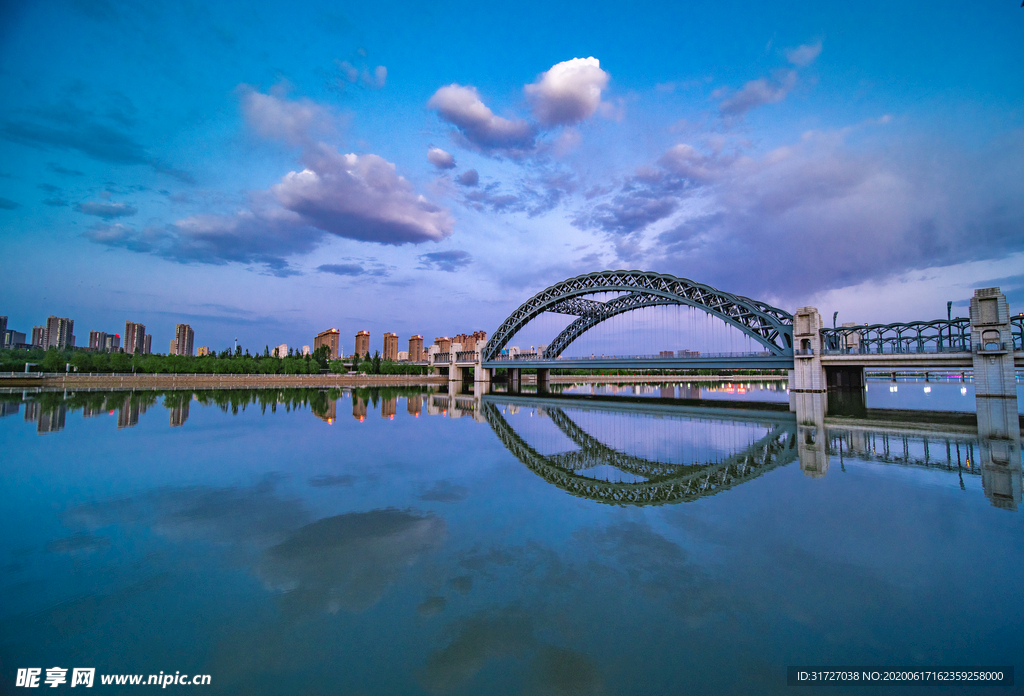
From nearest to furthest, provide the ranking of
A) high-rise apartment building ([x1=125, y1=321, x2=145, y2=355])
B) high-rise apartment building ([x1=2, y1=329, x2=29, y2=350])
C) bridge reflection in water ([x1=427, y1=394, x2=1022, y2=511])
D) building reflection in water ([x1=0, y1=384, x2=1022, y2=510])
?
bridge reflection in water ([x1=427, y1=394, x2=1022, y2=511])
building reflection in water ([x1=0, y1=384, x2=1022, y2=510])
high-rise apartment building ([x1=2, y1=329, x2=29, y2=350])
high-rise apartment building ([x1=125, y1=321, x2=145, y2=355])

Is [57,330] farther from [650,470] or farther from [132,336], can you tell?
[650,470]

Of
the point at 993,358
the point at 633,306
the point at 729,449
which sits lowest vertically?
the point at 729,449

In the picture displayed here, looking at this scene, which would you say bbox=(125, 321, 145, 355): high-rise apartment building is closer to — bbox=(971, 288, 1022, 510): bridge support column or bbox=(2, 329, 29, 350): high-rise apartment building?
bbox=(2, 329, 29, 350): high-rise apartment building

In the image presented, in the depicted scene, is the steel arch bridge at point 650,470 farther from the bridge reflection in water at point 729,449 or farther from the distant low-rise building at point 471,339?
the distant low-rise building at point 471,339

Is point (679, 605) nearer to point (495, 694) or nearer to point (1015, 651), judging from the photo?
point (495, 694)

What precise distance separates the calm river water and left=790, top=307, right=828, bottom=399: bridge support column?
95.0 ft

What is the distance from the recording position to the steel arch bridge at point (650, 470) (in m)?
12.1

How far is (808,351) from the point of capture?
41.6m

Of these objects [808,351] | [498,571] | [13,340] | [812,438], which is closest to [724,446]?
[812,438]

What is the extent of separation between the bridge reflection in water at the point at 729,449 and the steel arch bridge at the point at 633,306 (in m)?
16.2

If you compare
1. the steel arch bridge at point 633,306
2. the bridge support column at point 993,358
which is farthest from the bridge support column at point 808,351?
the bridge support column at point 993,358

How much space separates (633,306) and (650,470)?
54111 millimetres

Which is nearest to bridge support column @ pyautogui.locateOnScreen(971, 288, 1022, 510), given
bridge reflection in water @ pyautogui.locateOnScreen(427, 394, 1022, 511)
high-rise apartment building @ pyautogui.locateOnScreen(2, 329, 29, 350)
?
bridge reflection in water @ pyautogui.locateOnScreen(427, 394, 1022, 511)

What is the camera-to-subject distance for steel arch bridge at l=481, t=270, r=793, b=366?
4659 centimetres
